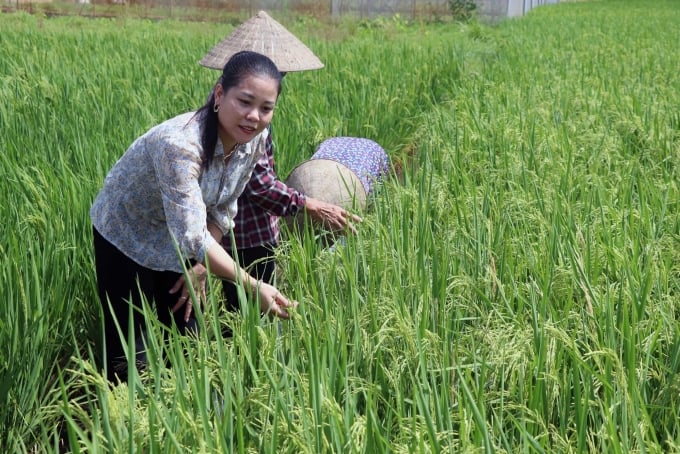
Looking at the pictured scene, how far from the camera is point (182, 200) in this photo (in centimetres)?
200

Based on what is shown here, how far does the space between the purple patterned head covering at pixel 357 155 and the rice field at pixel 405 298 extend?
16 cm

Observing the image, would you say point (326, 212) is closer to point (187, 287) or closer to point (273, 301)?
point (187, 287)

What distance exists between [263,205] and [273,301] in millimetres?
900

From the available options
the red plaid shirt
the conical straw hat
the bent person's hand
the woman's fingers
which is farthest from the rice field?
the conical straw hat

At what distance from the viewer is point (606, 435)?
51.7 inches

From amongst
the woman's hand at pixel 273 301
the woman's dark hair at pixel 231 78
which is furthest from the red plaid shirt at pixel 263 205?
the woman's hand at pixel 273 301

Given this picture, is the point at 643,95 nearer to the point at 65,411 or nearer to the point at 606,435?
the point at 606,435

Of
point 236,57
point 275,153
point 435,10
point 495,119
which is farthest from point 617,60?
point 435,10

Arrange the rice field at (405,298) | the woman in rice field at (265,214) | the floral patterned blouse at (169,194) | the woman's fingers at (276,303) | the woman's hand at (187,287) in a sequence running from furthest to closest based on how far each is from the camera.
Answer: the woman in rice field at (265,214) < the woman's hand at (187,287) < the floral patterned blouse at (169,194) < the woman's fingers at (276,303) < the rice field at (405,298)

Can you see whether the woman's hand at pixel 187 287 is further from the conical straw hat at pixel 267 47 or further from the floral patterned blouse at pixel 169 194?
the conical straw hat at pixel 267 47

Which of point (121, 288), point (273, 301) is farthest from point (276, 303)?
point (121, 288)

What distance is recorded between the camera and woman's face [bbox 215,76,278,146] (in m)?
2.05

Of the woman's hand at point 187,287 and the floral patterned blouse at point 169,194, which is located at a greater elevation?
A: the floral patterned blouse at point 169,194

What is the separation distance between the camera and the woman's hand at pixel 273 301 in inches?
73.6
